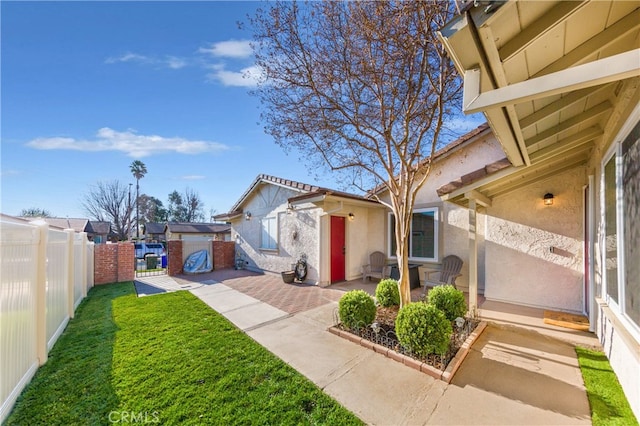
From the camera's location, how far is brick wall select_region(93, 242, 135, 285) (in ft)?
35.5

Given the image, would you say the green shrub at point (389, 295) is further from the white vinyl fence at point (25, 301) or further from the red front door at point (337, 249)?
the white vinyl fence at point (25, 301)

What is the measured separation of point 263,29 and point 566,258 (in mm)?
9018

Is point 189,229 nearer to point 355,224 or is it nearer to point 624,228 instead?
point 355,224

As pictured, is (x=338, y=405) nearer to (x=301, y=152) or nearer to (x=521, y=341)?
(x=521, y=341)

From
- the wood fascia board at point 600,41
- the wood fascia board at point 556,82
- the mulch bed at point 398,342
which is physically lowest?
the mulch bed at point 398,342

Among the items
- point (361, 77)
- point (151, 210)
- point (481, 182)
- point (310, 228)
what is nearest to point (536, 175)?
point (481, 182)

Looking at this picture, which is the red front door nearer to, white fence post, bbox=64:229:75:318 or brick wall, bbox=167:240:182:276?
white fence post, bbox=64:229:75:318

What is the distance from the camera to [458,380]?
3.65 m

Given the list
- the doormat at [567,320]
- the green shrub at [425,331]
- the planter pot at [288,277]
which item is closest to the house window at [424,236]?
the doormat at [567,320]

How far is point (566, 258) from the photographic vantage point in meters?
6.28

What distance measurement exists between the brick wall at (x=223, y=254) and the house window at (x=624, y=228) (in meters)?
15.3

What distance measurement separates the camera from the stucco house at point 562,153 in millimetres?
2002

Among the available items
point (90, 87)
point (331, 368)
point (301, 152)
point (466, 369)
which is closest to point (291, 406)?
point (331, 368)

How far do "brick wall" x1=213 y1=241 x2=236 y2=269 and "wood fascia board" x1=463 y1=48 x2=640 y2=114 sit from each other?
14.9m
